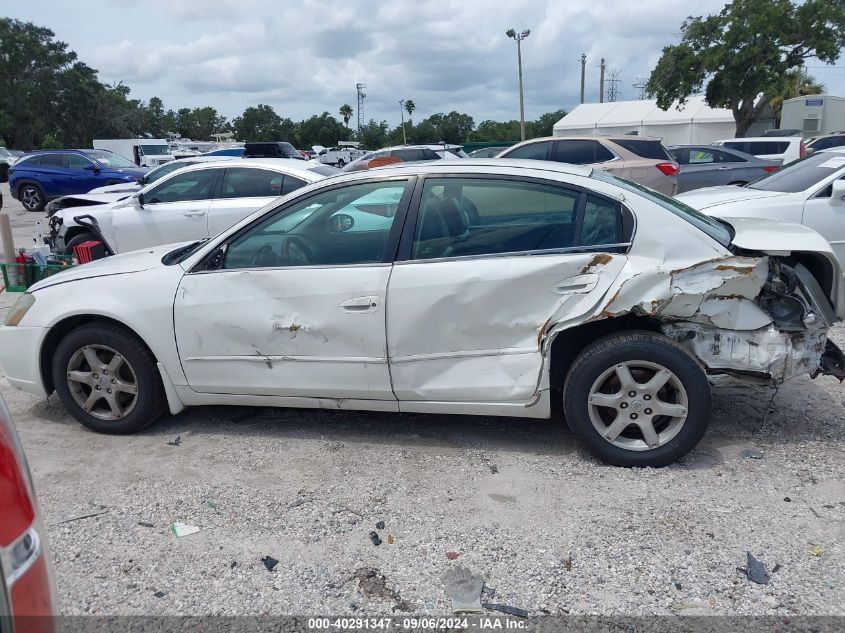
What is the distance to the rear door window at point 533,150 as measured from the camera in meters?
12.4

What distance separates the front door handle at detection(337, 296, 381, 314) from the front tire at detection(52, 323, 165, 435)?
4.39ft

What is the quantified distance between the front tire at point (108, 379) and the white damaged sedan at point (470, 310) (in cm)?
1

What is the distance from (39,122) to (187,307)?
191 ft

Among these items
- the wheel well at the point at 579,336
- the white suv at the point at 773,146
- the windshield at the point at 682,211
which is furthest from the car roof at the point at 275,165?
the white suv at the point at 773,146

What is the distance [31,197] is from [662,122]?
33068 mm

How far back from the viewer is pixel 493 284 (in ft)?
12.4

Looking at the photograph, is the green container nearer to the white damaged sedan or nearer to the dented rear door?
the white damaged sedan

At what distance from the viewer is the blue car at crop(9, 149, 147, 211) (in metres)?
18.6

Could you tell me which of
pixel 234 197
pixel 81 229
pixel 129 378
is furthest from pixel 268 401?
pixel 81 229


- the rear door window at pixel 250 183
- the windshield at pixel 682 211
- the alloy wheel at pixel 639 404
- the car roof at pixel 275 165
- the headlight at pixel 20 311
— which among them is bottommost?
the alloy wheel at pixel 639 404

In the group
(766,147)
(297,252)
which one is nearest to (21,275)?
(297,252)

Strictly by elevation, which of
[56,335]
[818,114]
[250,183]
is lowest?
[56,335]

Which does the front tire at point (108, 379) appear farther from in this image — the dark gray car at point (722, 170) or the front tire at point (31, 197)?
the front tire at point (31, 197)

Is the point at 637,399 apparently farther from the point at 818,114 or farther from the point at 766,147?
the point at 818,114
